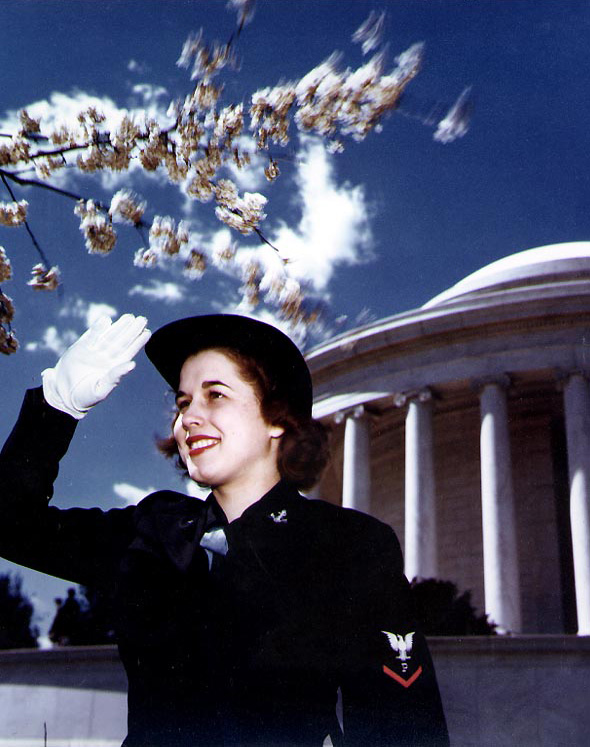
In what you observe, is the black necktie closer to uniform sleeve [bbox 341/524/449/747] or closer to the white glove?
uniform sleeve [bbox 341/524/449/747]

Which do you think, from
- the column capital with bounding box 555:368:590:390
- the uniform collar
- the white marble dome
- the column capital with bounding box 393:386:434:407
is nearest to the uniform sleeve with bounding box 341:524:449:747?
the uniform collar

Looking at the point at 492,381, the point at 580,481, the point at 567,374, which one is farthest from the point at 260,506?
the point at 492,381

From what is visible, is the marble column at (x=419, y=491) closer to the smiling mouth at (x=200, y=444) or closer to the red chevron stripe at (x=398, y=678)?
the smiling mouth at (x=200, y=444)

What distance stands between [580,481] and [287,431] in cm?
3734

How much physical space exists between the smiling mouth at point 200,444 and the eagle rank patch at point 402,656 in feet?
7.20

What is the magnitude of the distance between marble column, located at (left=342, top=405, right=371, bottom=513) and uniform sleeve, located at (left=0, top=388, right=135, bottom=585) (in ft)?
138

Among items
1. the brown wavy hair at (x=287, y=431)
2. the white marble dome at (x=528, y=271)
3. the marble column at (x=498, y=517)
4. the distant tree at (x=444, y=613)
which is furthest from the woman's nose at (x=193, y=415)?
the white marble dome at (x=528, y=271)

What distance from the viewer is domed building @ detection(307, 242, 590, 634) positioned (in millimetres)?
43531

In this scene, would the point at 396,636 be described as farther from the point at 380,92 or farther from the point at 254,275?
the point at 380,92

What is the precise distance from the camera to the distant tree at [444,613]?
110ft

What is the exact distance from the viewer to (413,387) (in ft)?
157

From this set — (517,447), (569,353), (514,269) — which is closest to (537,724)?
(569,353)

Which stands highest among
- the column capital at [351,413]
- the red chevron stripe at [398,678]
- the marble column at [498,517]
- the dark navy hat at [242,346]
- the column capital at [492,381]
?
the column capital at [492,381]

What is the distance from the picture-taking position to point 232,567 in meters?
7.10
